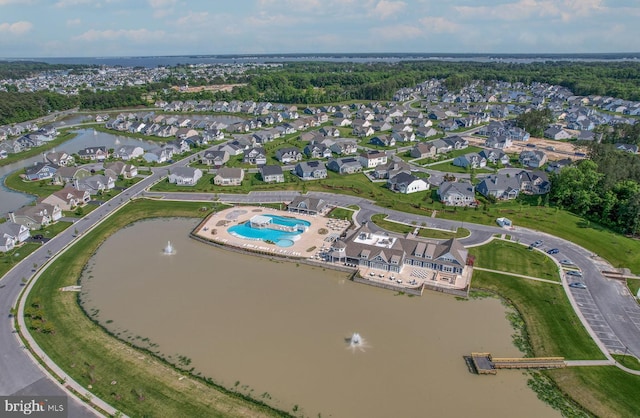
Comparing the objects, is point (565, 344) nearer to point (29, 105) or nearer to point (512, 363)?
point (512, 363)

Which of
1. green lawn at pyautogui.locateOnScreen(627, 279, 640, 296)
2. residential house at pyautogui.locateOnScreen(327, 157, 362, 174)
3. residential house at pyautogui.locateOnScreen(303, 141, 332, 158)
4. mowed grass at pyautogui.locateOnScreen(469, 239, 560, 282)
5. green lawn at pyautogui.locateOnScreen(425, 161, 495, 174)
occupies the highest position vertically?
residential house at pyautogui.locateOnScreen(303, 141, 332, 158)

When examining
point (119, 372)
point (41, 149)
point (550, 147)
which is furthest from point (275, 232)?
point (550, 147)

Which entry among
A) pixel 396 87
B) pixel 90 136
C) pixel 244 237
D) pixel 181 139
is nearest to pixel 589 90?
pixel 396 87

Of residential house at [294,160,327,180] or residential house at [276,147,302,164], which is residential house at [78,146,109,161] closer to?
residential house at [276,147,302,164]

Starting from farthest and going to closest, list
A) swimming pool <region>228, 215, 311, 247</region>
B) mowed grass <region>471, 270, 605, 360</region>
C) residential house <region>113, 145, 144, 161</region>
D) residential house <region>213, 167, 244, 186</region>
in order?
residential house <region>113, 145, 144, 161</region> → residential house <region>213, 167, 244, 186</region> → swimming pool <region>228, 215, 311, 247</region> → mowed grass <region>471, 270, 605, 360</region>

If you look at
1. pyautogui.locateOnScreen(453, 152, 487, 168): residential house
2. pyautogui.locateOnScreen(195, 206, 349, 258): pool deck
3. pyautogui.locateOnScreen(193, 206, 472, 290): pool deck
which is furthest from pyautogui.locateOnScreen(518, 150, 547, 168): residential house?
pyautogui.locateOnScreen(195, 206, 349, 258): pool deck

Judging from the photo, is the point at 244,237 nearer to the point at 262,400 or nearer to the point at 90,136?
the point at 262,400
